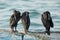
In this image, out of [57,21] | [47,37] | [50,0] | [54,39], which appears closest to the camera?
[47,37]

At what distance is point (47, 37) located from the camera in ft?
14.8

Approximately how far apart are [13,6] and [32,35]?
2.47 metres

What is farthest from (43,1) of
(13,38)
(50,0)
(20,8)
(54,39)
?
(13,38)

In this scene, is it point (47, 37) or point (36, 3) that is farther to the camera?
point (36, 3)

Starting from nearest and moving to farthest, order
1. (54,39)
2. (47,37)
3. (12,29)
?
(47,37)
(12,29)
(54,39)

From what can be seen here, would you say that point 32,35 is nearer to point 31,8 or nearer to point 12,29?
point 12,29

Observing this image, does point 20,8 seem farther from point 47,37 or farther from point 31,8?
point 47,37

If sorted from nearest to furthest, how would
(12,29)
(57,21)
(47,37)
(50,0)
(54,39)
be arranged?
(47,37) → (12,29) → (54,39) → (57,21) → (50,0)

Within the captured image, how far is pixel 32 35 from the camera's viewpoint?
455 centimetres

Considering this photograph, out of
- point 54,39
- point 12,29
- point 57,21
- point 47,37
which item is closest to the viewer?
point 47,37

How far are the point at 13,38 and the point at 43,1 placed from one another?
2.47m

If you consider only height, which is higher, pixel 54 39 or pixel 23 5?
pixel 23 5

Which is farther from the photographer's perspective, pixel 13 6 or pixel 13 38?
pixel 13 6

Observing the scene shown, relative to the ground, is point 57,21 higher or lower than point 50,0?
lower
